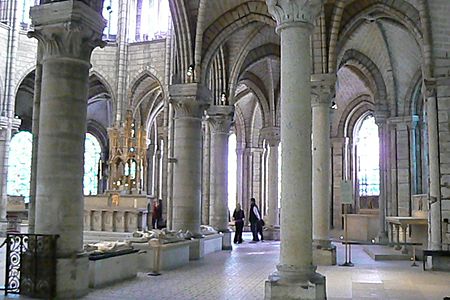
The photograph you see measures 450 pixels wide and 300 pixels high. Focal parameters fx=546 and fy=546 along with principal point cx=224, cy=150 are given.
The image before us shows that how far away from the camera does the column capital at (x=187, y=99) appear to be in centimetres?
1526

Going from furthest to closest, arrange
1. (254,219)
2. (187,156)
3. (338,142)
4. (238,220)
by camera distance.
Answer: (338,142), (254,219), (238,220), (187,156)

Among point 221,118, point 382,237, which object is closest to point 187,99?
point 221,118

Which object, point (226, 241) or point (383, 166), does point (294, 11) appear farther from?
point (383, 166)

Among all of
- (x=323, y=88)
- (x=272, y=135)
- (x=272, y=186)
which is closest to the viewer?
(x=323, y=88)

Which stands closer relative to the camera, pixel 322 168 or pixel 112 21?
pixel 322 168

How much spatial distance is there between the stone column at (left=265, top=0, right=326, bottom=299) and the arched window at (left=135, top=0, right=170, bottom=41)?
19.9 m

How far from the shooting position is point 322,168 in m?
13.3

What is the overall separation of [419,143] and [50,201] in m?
14.9

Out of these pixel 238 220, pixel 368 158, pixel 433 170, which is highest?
pixel 368 158

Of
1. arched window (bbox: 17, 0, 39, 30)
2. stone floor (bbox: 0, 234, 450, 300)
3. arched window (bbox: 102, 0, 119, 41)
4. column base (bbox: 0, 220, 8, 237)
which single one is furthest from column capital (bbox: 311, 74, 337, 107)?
arched window (bbox: 17, 0, 39, 30)

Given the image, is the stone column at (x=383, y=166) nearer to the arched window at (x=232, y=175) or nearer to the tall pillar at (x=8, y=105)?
the arched window at (x=232, y=175)

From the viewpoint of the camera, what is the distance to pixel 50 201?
842cm

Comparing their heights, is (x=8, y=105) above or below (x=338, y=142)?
above

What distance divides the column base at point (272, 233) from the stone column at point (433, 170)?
10196 millimetres
